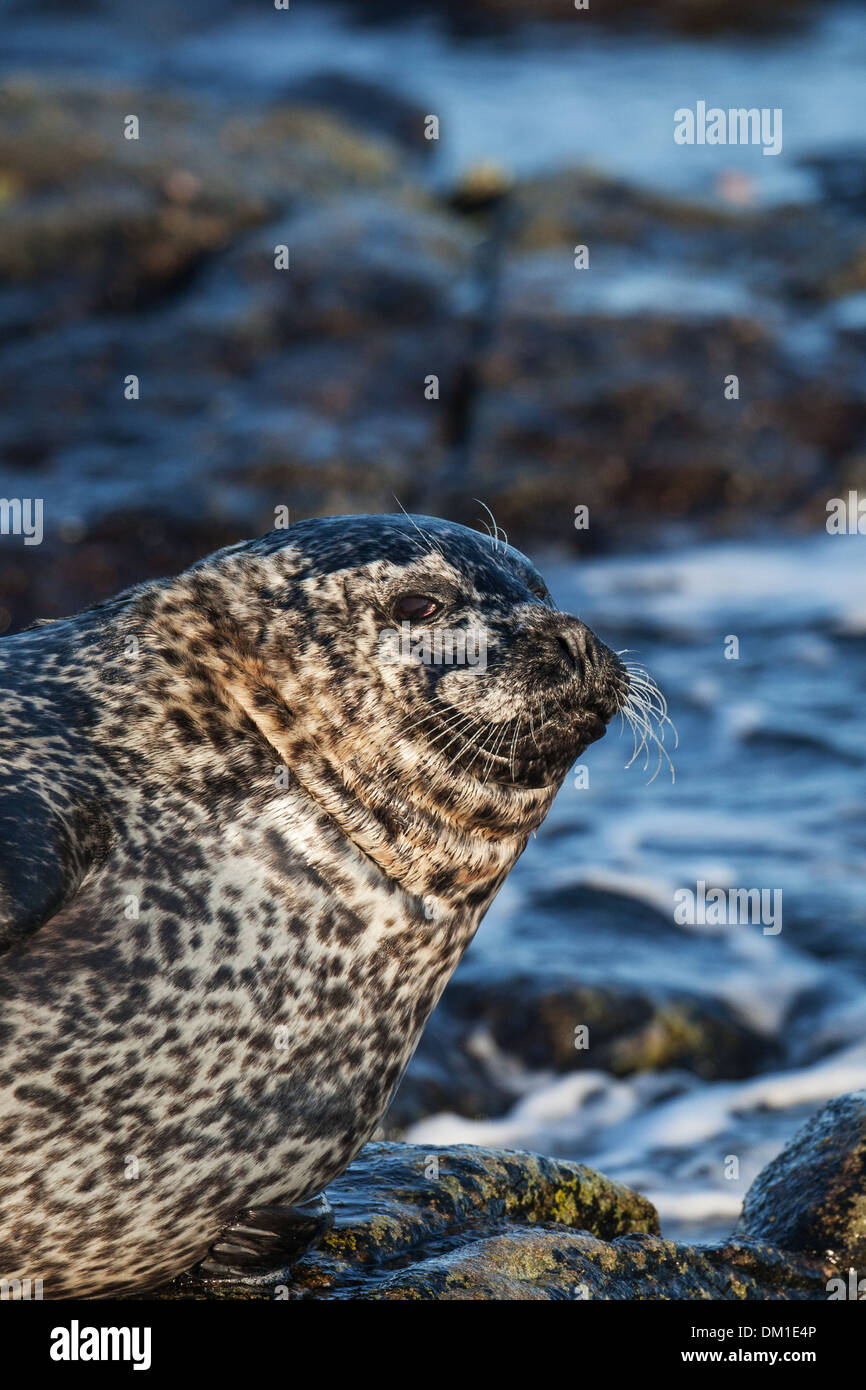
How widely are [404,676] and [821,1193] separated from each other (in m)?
2.46

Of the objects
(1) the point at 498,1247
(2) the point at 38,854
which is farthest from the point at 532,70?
(2) the point at 38,854

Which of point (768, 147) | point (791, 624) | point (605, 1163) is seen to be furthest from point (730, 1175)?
point (768, 147)

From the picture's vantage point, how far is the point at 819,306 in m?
18.3

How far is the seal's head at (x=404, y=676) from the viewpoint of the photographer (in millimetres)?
4402

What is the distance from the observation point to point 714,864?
11641mm

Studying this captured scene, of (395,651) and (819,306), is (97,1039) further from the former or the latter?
(819,306)

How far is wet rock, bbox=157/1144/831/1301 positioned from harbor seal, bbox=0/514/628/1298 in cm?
35

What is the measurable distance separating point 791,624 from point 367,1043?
1189cm

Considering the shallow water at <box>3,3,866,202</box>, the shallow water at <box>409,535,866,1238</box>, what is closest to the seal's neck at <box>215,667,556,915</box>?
the shallow water at <box>409,535,866,1238</box>

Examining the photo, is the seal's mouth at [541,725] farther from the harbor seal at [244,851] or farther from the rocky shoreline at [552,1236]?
the rocky shoreline at [552,1236]

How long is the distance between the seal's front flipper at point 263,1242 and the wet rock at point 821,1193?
186 centimetres

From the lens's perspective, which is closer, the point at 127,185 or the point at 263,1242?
the point at 263,1242

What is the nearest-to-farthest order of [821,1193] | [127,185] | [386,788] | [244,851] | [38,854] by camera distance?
[38,854], [244,851], [386,788], [821,1193], [127,185]

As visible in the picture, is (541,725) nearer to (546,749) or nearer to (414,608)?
(546,749)
